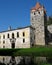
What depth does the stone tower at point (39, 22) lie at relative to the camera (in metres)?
58.6

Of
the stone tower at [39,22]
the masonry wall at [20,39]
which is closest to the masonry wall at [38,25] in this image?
the stone tower at [39,22]

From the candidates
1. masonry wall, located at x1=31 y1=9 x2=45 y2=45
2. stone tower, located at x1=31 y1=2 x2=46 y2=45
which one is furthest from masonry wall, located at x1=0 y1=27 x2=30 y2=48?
masonry wall, located at x1=31 y1=9 x2=45 y2=45

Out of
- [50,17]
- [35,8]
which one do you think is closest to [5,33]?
[35,8]

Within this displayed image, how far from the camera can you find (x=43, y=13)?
6062 cm

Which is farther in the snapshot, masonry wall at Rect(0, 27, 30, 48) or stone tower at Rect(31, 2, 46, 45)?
stone tower at Rect(31, 2, 46, 45)

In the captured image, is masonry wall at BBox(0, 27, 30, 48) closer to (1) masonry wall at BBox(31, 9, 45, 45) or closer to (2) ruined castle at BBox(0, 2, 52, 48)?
(2) ruined castle at BBox(0, 2, 52, 48)

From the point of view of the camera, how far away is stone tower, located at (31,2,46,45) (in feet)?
192

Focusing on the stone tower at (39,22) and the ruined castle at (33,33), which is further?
the stone tower at (39,22)

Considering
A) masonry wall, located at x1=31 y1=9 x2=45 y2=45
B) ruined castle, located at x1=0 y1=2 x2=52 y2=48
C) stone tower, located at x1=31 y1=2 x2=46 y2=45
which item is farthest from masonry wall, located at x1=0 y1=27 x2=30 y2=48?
masonry wall, located at x1=31 y1=9 x2=45 y2=45

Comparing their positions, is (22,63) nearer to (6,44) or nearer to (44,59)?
(44,59)

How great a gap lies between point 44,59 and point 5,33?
127 feet

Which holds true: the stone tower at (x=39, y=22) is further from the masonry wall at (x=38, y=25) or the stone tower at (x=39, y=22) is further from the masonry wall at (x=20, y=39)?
the masonry wall at (x=20, y=39)

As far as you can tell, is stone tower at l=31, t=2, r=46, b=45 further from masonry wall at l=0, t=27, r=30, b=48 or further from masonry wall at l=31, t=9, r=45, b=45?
masonry wall at l=0, t=27, r=30, b=48

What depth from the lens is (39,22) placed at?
60281 mm
